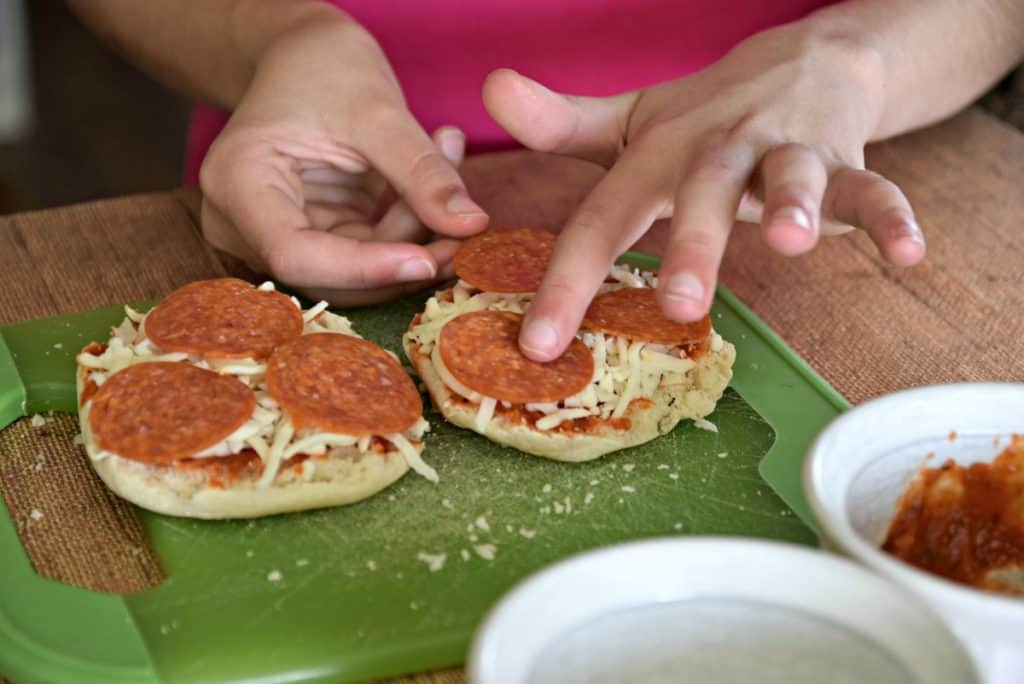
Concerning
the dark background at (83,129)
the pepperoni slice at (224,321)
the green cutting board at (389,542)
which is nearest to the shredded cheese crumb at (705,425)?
the green cutting board at (389,542)

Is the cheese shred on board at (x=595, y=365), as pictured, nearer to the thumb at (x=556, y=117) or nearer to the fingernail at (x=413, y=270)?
the fingernail at (x=413, y=270)

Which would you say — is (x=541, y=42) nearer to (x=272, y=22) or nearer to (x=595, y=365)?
(x=272, y=22)

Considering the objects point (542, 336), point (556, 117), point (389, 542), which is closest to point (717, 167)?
point (542, 336)

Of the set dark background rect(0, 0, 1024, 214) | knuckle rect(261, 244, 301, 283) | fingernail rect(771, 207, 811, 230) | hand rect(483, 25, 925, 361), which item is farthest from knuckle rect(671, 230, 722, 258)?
dark background rect(0, 0, 1024, 214)

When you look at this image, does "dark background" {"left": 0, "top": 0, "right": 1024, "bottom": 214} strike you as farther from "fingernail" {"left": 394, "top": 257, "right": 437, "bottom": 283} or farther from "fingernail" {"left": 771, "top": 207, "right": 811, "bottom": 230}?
"fingernail" {"left": 771, "top": 207, "right": 811, "bottom": 230}

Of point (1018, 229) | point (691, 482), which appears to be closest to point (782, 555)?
point (691, 482)

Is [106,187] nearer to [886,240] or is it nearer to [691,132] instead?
[691,132]
